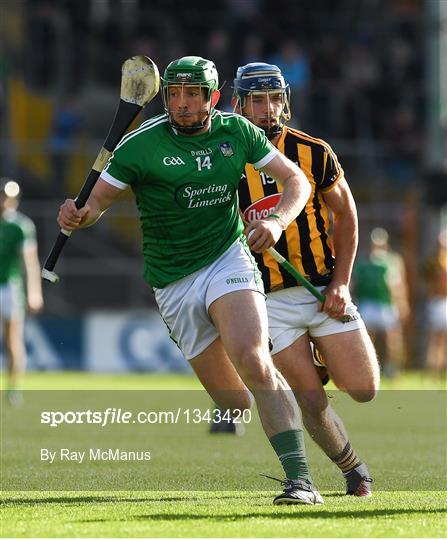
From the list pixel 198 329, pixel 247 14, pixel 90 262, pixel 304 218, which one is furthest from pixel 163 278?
pixel 247 14

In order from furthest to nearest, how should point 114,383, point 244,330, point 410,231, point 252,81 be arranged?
point 410,231, point 114,383, point 252,81, point 244,330

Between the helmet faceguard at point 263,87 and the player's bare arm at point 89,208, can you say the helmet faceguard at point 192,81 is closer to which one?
the player's bare arm at point 89,208

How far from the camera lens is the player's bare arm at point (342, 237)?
7.24m

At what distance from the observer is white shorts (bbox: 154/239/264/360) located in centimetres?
670

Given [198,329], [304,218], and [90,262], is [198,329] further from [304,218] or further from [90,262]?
[90,262]

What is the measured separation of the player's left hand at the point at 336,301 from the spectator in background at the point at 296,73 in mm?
15038

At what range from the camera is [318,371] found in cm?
740

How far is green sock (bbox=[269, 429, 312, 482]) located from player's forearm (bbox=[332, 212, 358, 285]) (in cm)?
104

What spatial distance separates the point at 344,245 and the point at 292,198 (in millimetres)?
776

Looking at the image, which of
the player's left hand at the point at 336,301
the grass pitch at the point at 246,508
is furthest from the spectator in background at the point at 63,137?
the player's left hand at the point at 336,301

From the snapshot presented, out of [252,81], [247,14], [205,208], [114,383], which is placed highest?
[252,81]

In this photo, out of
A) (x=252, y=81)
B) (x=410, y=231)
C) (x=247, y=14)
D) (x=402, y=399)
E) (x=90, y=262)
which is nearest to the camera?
(x=252, y=81)

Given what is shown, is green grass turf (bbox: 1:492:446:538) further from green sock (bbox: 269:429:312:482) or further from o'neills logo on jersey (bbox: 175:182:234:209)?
o'neills logo on jersey (bbox: 175:182:234:209)

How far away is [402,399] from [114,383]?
12.9 ft
